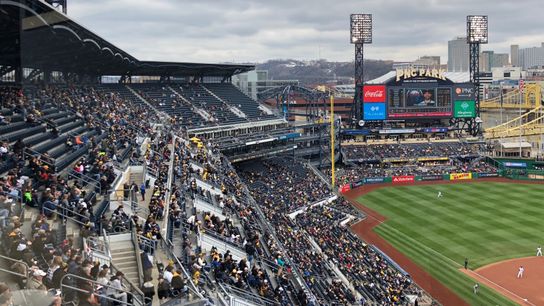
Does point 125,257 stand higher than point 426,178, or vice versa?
point 125,257

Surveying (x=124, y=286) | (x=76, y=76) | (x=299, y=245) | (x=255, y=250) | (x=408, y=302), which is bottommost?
(x=408, y=302)

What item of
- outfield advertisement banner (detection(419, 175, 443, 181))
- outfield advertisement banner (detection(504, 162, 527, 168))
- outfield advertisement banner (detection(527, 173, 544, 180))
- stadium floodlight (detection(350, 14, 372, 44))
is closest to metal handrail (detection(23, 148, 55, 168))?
outfield advertisement banner (detection(419, 175, 443, 181))

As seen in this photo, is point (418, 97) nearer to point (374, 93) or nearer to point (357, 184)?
point (374, 93)

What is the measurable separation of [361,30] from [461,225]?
34.9m

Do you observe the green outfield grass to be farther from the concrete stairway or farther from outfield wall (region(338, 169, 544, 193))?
the concrete stairway

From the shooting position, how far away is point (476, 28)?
72688 millimetres

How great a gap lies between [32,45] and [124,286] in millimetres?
13872

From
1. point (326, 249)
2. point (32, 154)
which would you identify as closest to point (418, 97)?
point (326, 249)

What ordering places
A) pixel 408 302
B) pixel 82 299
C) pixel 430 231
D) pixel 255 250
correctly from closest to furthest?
1. pixel 82 299
2. pixel 255 250
3. pixel 408 302
4. pixel 430 231

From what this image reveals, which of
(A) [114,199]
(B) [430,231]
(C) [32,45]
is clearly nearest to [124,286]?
(A) [114,199]

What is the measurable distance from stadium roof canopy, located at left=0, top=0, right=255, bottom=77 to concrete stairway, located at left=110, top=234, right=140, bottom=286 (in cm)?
672

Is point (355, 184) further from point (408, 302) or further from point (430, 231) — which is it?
point (408, 302)

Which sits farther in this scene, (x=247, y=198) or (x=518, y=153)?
(x=518, y=153)

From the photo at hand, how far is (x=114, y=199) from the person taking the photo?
1631 centimetres
